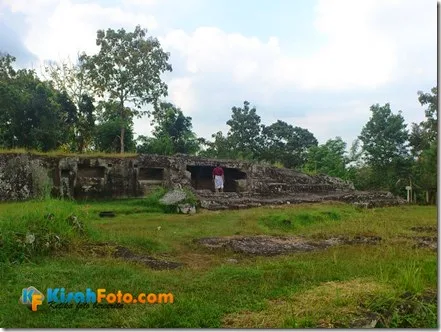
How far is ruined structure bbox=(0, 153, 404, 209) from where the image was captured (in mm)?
14094

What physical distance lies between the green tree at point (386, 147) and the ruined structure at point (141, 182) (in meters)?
4.20

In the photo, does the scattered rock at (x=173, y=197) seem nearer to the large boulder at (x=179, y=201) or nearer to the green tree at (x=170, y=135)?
the large boulder at (x=179, y=201)

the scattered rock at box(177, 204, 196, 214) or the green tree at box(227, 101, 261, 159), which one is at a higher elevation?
the green tree at box(227, 101, 261, 159)

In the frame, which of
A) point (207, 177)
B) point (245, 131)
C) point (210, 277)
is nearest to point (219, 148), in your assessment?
point (245, 131)

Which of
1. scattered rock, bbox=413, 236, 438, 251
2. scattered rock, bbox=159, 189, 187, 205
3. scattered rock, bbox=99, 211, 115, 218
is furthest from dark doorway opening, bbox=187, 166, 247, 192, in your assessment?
scattered rock, bbox=413, 236, 438, 251

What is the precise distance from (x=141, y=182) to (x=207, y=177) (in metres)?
4.75

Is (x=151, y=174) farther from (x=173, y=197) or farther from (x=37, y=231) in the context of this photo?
(x=37, y=231)

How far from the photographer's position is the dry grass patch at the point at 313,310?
12.0 ft

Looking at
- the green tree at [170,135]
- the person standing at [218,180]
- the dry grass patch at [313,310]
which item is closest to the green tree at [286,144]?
the green tree at [170,135]

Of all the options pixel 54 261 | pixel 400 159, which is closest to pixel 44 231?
pixel 54 261

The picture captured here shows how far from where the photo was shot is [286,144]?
3141cm

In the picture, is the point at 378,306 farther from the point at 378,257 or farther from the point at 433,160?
the point at 433,160

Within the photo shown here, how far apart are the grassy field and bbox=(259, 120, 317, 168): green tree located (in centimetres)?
2126

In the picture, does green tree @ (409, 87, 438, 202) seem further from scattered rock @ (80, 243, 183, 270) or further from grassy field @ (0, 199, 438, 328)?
scattered rock @ (80, 243, 183, 270)
